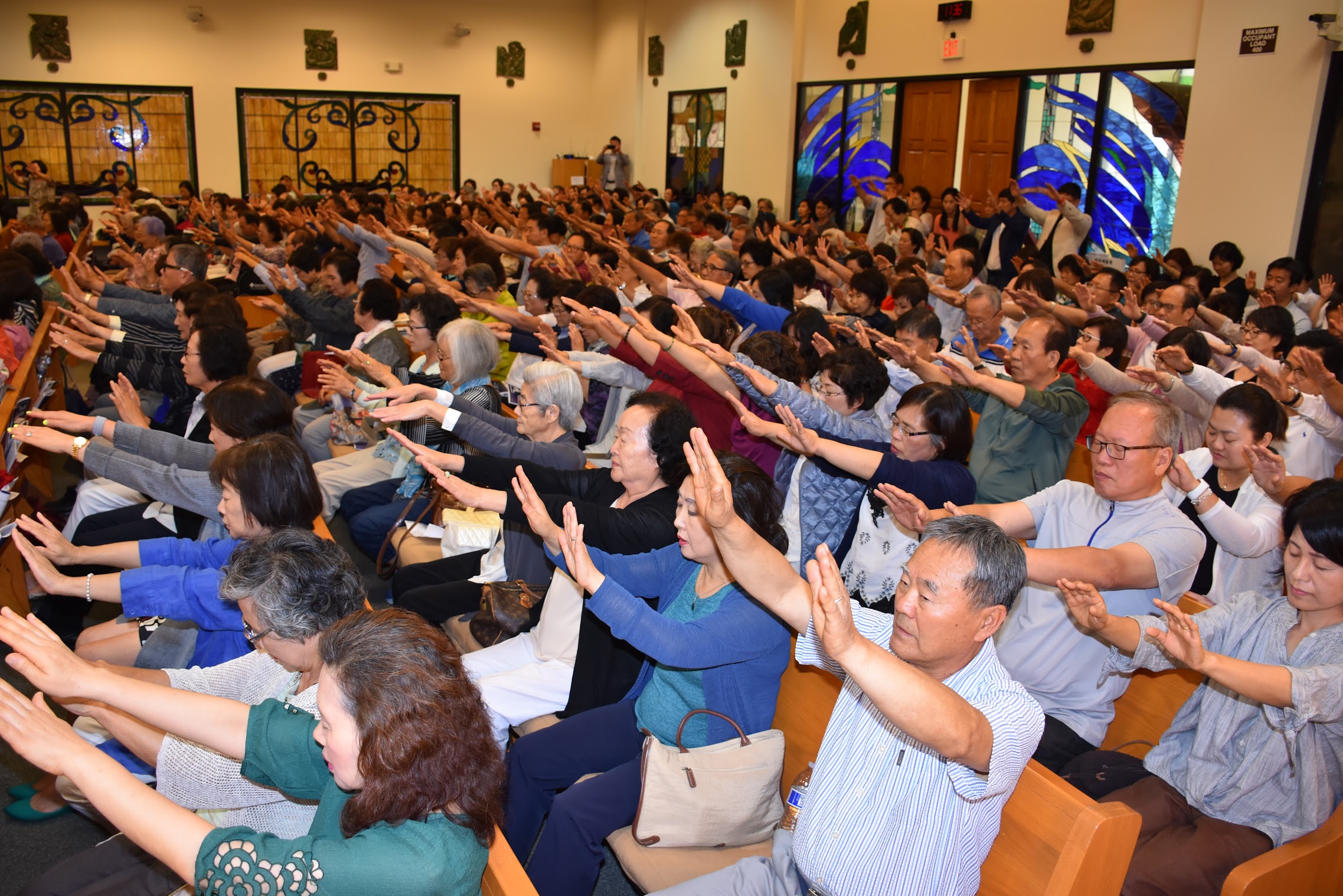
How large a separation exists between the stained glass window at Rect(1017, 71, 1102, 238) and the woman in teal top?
395 inches

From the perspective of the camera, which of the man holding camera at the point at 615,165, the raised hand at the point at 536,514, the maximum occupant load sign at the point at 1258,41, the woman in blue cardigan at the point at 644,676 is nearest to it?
the woman in blue cardigan at the point at 644,676

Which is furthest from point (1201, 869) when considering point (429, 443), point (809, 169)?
point (809, 169)

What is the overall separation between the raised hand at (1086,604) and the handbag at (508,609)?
155 cm

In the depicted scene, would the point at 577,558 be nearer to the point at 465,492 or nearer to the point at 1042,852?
the point at 465,492

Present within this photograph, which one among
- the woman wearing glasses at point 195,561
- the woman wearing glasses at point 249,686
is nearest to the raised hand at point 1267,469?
the woman wearing glasses at point 249,686

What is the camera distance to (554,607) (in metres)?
2.93

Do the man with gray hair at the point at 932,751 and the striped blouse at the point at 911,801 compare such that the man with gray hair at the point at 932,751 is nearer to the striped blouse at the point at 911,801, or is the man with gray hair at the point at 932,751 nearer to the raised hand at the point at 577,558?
the striped blouse at the point at 911,801

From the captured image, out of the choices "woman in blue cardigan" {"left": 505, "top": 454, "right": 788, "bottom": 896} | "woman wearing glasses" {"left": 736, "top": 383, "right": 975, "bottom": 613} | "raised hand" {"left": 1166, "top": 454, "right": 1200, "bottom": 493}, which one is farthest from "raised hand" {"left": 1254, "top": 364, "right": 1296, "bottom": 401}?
"woman in blue cardigan" {"left": 505, "top": 454, "right": 788, "bottom": 896}

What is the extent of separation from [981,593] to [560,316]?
4.22 metres

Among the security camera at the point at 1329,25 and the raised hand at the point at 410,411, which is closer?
the raised hand at the point at 410,411

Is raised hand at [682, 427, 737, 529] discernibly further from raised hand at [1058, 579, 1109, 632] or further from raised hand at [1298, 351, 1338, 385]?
raised hand at [1298, 351, 1338, 385]

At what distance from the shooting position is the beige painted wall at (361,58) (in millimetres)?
16625

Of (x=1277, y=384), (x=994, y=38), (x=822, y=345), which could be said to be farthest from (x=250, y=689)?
(x=994, y=38)

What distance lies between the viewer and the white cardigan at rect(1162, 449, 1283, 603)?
291 cm
